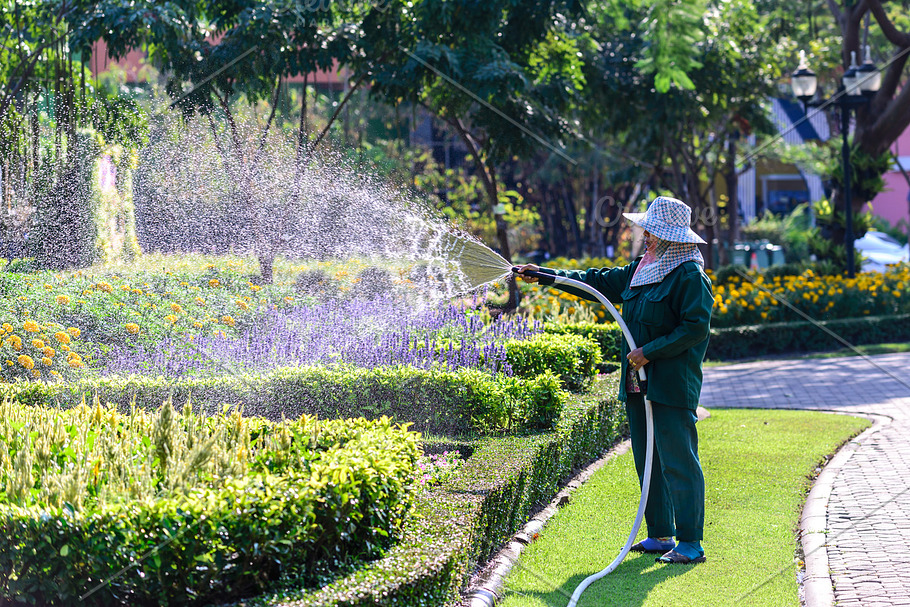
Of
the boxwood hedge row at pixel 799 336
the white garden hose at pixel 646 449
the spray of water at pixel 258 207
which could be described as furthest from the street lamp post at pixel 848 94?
the white garden hose at pixel 646 449

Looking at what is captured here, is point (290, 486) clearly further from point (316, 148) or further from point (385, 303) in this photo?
point (316, 148)

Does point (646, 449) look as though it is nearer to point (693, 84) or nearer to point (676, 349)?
point (676, 349)

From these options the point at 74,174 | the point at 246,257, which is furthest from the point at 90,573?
the point at 74,174

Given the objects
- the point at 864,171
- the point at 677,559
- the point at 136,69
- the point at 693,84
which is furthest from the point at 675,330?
the point at 136,69

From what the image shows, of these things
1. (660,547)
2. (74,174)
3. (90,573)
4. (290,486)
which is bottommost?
(660,547)

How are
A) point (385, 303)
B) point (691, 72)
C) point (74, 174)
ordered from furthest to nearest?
1. point (691, 72)
2. point (74, 174)
3. point (385, 303)

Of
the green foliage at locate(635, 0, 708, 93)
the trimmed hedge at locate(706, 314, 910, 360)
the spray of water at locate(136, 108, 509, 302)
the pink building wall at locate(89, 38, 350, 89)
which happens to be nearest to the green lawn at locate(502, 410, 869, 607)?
the spray of water at locate(136, 108, 509, 302)

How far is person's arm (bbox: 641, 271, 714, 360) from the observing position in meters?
4.17

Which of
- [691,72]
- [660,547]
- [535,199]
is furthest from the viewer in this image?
[535,199]

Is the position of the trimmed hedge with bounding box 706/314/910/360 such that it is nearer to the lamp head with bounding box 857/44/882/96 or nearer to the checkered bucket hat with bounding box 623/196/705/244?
the lamp head with bounding box 857/44/882/96

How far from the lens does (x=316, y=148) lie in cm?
1258

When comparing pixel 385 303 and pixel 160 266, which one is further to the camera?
pixel 160 266

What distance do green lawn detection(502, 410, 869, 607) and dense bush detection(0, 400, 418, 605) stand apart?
0.85m

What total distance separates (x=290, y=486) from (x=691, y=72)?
45.9 ft
